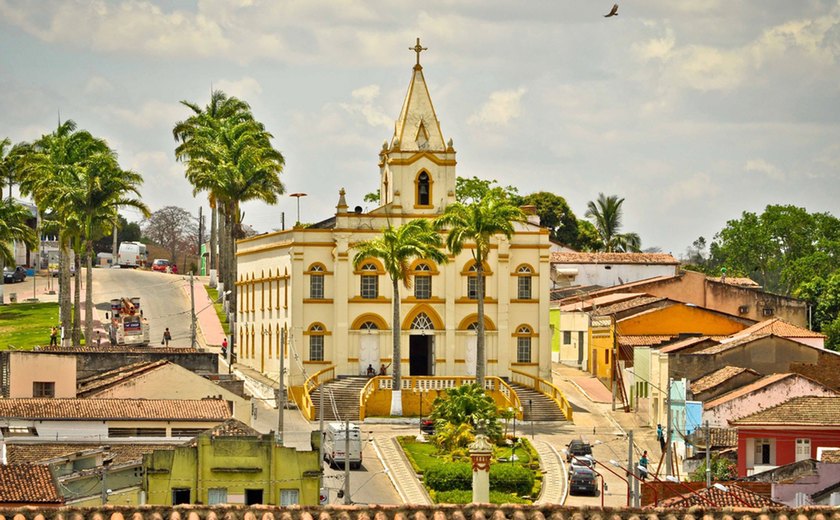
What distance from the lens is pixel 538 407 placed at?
312 ft

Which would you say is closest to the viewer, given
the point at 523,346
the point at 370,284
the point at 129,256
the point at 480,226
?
the point at 480,226

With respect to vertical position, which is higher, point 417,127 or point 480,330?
point 417,127

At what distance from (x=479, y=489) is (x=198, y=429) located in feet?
68.5

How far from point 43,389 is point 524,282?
33251 millimetres

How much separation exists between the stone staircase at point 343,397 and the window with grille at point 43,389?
1885cm

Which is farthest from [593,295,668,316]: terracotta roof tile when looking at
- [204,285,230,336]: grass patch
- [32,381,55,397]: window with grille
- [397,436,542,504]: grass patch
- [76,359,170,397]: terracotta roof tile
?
[32,381,55,397]: window with grille

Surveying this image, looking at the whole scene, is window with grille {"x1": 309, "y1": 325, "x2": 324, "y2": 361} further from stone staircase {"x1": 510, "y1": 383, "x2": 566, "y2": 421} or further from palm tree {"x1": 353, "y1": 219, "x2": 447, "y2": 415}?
stone staircase {"x1": 510, "y1": 383, "x2": 566, "y2": 421}

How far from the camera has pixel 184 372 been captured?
259ft

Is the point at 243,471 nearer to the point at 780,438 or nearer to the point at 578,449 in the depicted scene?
the point at 780,438

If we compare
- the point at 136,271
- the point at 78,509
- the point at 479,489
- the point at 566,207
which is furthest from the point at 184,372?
the point at 566,207

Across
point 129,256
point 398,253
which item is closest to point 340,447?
point 398,253

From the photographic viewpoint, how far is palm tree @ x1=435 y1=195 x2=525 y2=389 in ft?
311

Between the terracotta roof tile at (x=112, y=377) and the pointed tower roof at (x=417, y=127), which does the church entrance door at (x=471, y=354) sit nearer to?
the pointed tower roof at (x=417, y=127)

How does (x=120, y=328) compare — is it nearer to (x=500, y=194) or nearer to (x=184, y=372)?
(x=500, y=194)
